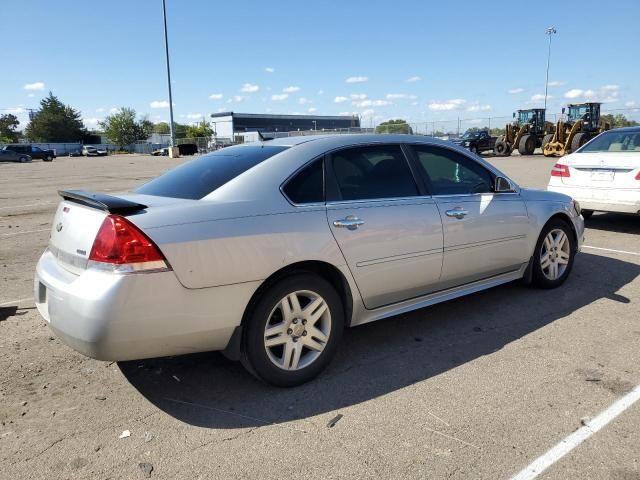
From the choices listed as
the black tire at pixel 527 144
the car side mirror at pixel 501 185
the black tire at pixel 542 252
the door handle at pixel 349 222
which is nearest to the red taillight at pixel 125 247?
the door handle at pixel 349 222

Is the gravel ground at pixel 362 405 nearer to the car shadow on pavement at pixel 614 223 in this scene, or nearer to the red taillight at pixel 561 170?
the red taillight at pixel 561 170

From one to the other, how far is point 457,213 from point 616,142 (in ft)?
17.8

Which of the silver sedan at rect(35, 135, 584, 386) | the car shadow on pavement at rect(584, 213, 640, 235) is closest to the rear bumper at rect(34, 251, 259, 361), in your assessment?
the silver sedan at rect(35, 135, 584, 386)

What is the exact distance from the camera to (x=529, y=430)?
108 inches

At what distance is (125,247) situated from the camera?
105 inches

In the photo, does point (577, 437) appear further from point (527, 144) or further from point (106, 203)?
point (527, 144)

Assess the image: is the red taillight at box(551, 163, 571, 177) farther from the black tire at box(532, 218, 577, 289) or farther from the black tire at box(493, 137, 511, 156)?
the black tire at box(493, 137, 511, 156)

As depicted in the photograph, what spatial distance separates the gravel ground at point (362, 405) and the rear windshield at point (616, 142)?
4.33 m

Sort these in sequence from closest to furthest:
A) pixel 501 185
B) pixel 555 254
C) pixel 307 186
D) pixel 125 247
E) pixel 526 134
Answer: pixel 125 247, pixel 307 186, pixel 501 185, pixel 555 254, pixel 526 134

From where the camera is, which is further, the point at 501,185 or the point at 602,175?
the point at 602,175

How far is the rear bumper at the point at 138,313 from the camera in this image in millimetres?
2639

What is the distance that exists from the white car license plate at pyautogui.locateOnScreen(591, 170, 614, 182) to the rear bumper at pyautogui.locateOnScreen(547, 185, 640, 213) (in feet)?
0.48

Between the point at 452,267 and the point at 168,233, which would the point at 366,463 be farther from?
the point at 452,267

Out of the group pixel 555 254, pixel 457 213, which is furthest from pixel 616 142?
pixel 457 213
